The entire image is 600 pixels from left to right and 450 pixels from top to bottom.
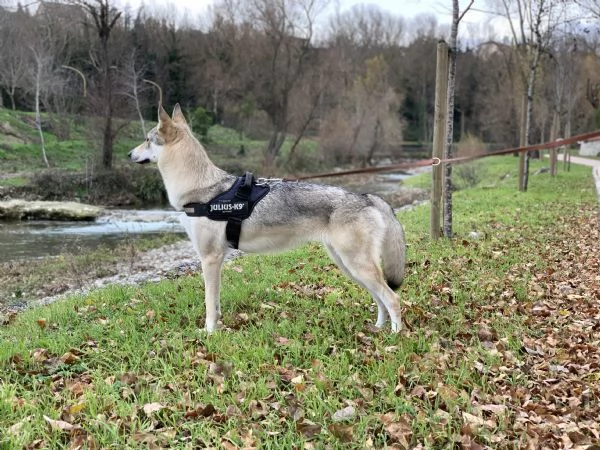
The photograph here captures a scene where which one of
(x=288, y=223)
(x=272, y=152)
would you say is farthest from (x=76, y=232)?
(x=272, y=152)

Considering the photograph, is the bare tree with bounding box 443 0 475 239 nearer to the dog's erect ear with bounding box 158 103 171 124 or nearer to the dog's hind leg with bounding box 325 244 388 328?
the dog's hind leg with bounding box 325 244 388 328

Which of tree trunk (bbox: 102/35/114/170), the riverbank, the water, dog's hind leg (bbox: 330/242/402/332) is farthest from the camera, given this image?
tree trunk (bbox: 102/35/114/170)

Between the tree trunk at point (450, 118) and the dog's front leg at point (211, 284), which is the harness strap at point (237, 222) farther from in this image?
the tree trunk at point (450, 118)

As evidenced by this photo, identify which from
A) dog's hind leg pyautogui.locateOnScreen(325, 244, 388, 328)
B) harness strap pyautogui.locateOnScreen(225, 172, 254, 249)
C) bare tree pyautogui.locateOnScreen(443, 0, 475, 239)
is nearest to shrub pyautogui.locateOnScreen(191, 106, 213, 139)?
bare tree pyautogui.locateOnScreen(443, 0, 475, 239)

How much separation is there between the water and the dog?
11.8 metres

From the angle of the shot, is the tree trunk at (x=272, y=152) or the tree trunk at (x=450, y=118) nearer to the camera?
the tree trunk at (x=450, y=118)

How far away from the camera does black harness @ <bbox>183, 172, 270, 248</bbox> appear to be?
220 inches

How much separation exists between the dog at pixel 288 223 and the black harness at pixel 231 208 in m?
0.05

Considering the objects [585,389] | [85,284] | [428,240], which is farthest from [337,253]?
[85,284]

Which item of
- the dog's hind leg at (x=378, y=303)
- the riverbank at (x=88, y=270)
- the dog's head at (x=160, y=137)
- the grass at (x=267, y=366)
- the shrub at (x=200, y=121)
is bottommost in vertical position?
the riverbank at (x=88, y=270)

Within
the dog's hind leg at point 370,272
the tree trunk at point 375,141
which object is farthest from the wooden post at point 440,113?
the tree trunk at point 375,141

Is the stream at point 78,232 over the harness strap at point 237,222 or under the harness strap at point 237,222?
under

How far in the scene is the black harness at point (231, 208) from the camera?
18.3 feet

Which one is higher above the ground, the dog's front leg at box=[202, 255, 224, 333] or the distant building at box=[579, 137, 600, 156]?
the distant building at box=[579, 137, 600, 156]
